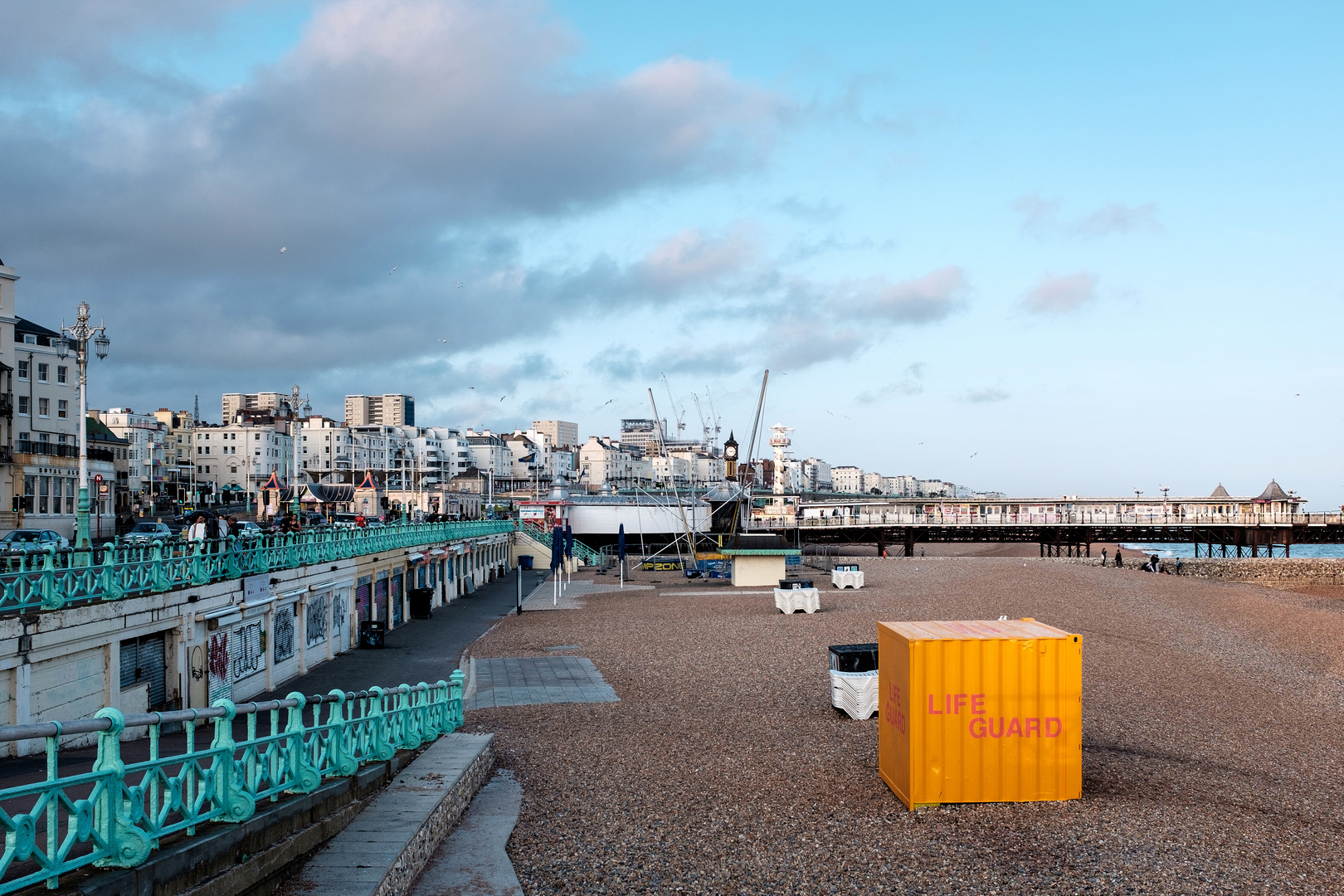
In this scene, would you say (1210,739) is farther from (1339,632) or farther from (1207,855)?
(1339,632)

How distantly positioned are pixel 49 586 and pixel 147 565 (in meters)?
2.79

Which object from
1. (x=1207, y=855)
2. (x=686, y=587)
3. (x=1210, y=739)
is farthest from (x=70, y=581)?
(x=686, y=587)

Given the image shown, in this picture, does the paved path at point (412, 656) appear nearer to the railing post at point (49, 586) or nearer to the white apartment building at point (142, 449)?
the railing post at point (49, 586)

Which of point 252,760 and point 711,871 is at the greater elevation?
point 252,760

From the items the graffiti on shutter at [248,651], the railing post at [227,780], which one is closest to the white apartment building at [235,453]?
the graffiti on shutter at [248,651]

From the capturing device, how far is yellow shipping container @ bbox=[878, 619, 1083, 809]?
11367 mm

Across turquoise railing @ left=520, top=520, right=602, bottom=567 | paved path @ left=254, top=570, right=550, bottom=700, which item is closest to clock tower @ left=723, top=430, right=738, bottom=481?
turquoise railing @ left=520, top=520, right=602, bottom=567

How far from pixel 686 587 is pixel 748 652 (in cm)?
2113

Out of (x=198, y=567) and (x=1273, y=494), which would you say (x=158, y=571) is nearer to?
(x=198, y=567)

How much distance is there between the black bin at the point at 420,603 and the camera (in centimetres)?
3447

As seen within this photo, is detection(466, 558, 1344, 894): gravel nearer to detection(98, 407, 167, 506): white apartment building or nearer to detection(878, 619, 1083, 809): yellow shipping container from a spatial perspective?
detection(878, 619, 1083, 809): yellow shipping container

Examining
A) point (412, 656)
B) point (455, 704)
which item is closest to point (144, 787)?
point (455, 704)

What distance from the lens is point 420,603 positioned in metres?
34.6

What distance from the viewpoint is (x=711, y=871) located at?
9.61 metres
